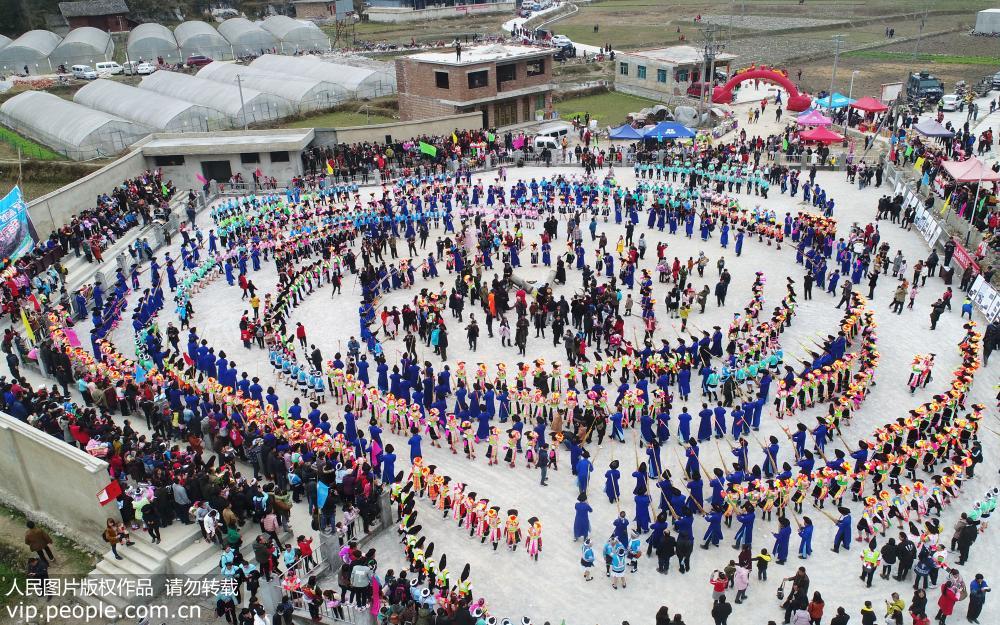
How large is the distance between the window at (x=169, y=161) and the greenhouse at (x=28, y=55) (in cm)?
3970

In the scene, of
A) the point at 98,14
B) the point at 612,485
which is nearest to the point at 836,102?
the point at 612,485

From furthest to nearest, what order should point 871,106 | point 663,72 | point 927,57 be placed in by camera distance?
point 927,57 → point 663,72 → point 871,106

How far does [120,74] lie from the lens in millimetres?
68375

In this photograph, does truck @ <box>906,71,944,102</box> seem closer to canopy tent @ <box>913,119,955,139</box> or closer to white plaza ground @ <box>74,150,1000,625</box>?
canopy tent @ <box>913,119,955,139</box>

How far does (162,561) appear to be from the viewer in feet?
50.3

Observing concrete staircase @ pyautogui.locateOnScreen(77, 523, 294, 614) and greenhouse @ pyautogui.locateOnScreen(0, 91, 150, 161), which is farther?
greenhouse @ pyautogui.locateOnScreen(0, 91, 150, 161)

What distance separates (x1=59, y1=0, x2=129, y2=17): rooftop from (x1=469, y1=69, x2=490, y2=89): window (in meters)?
53.4

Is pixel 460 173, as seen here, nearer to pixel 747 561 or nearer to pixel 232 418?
pixel 232 418

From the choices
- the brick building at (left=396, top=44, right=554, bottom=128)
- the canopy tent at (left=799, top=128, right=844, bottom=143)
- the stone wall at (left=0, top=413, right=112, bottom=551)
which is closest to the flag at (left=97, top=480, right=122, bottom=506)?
the stone wall at (left=0, top=413, right=112, bottom=551)

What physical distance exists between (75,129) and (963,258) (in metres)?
43.5

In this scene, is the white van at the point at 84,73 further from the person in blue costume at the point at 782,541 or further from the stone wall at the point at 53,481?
the person in blue costume at the point at 782,541

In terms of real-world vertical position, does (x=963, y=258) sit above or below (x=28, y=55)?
below

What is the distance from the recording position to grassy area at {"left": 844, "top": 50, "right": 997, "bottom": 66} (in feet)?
218

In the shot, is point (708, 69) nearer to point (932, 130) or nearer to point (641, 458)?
point (932, 130)
